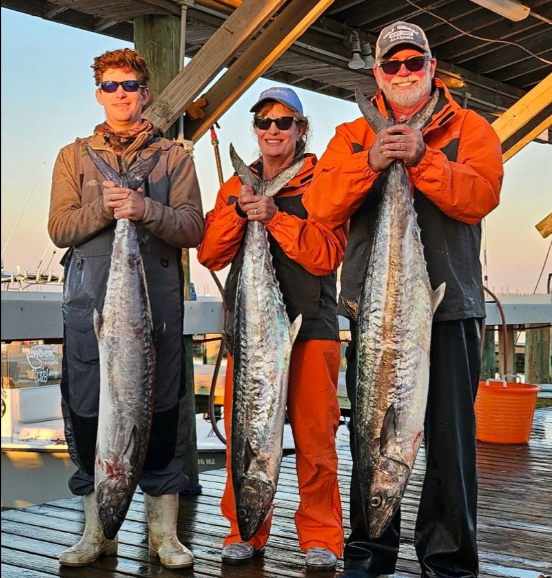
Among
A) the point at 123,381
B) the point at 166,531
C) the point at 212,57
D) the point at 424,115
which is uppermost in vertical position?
the point at 212,57

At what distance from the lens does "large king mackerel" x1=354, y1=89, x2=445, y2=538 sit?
236cm

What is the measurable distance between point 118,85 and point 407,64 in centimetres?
100

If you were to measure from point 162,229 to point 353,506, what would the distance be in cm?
113

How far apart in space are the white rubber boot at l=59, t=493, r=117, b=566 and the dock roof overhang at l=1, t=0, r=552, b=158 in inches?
72.0

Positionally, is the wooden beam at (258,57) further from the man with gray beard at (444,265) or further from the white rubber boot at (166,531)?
the white rubber boot at (166,531)

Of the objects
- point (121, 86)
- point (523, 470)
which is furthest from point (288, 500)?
point (121, 86)

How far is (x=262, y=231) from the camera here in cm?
290

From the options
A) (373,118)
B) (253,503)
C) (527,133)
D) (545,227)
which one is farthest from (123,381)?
(545,227)

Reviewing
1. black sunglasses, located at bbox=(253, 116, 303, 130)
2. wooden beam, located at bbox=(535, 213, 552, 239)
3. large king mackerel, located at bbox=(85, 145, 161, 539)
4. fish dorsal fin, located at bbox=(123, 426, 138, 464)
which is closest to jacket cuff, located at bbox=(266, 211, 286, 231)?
black sunglasses, located at bbox=(253, 116, 303, 130)

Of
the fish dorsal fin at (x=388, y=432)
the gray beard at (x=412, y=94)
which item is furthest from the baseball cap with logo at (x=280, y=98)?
the fish dorsal fin at (x=388, y=432)

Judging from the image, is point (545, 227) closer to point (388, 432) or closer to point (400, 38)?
point (400, 38)

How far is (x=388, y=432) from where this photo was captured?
7.73 feet

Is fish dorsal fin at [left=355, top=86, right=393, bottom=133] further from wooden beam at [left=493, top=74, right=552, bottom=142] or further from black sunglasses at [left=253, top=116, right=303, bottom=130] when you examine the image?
wooden beam at [left=493, top=74, right=552, bottom=142]

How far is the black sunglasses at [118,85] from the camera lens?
9.40 ft
